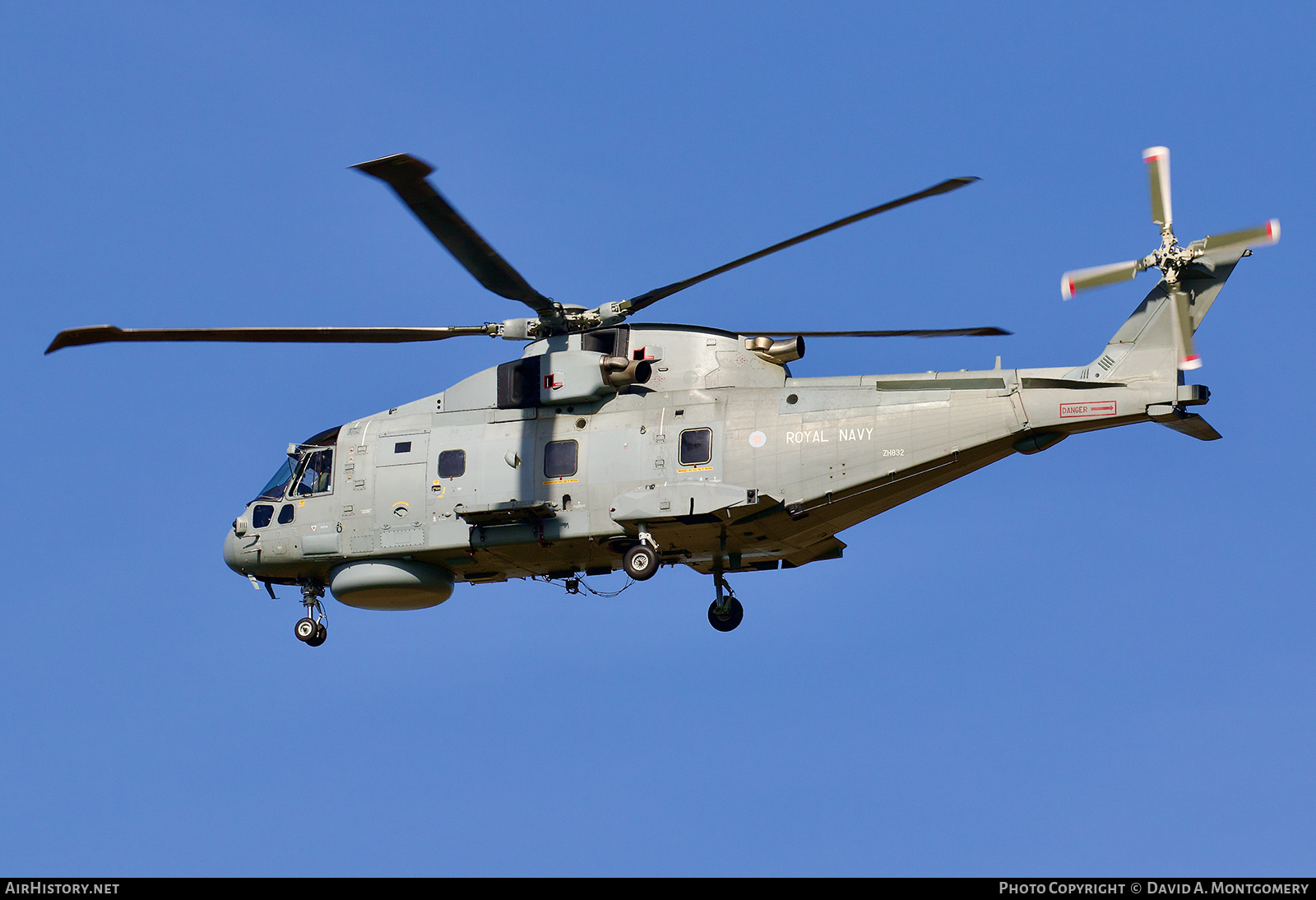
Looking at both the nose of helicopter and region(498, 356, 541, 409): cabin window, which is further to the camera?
the nose of helicopter

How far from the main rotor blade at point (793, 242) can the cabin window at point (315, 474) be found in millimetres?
7155

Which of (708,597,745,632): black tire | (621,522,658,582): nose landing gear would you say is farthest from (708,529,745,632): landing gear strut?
(621,522,658,582): nose landing gear

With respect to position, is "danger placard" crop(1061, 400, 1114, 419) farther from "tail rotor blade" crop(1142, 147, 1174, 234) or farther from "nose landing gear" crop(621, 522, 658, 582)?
"nose landing gear" crop(621, 522, 658, 582)

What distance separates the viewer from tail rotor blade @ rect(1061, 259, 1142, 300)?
2694 cm

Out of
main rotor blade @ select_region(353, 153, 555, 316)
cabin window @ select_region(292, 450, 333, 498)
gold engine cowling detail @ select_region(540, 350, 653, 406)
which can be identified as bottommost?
cabin window @ select_region(292, 450, 333, 498)

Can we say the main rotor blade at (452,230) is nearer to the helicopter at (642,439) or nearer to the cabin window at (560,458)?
the helicopter at (642,439)

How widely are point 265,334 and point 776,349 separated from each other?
29.8 ft

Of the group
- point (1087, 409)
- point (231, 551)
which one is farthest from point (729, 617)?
point (231, 551)

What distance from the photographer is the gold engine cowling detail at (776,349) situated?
2970 cm

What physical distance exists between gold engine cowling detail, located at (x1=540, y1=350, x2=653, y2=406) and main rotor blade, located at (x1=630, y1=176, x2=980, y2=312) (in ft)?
4.22

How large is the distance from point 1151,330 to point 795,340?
6.15 meters

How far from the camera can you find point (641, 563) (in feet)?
93.2
